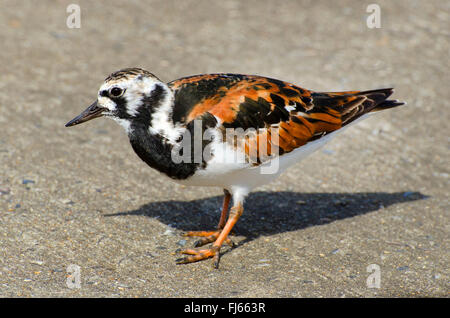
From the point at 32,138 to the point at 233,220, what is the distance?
117 inches

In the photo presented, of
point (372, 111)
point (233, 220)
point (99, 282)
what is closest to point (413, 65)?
point (372, 111)

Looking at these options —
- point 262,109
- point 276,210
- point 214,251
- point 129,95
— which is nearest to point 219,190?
point 276,210

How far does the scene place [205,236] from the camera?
5785 mm

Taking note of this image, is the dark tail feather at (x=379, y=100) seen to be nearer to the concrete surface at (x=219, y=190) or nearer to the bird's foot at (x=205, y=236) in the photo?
the concrete surface at (x=219, y=190)

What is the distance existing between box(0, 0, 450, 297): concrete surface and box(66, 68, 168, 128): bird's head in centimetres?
129

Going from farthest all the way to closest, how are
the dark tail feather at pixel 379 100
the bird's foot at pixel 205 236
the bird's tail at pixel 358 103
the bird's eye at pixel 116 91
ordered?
the dark tail feather at pixel 379 100 → the bird's tail at pixel 358 103 → the bird's foot at pixel 205 236 → the bird's eye at pixel 116 91

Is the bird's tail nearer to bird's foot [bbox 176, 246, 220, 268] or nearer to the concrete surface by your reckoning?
the concrete surface

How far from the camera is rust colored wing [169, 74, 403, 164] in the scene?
16.6 feet

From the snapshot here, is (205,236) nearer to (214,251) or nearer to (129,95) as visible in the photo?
(214,251)

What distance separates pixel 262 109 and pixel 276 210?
61.8 inches

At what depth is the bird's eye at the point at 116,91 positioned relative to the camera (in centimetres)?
483

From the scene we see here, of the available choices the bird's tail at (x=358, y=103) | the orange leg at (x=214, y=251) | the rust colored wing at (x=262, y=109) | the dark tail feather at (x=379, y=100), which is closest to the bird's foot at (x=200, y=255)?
the orange leg at (x=214, y=251)

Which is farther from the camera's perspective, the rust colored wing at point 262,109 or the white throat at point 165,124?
the rust colored wing at point 262,109

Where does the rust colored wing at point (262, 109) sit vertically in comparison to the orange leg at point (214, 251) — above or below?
above
